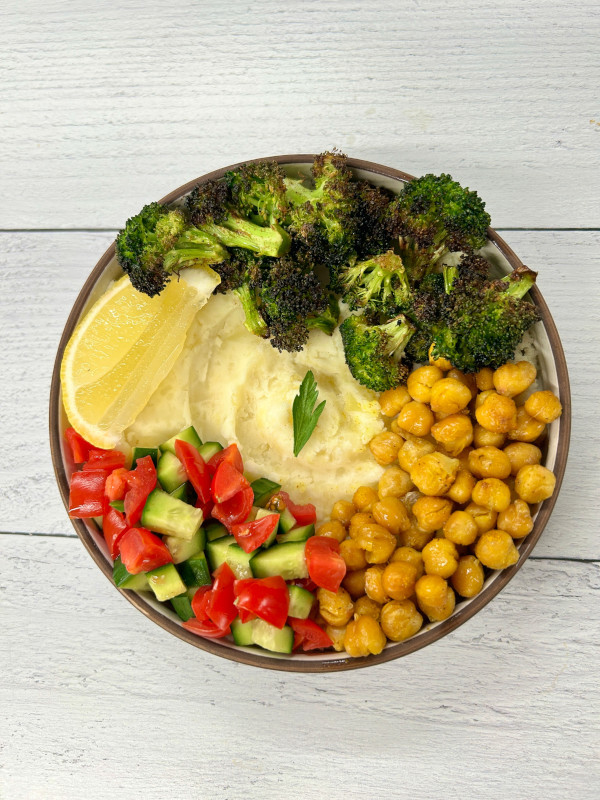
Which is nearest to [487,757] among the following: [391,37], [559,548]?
[559,548]

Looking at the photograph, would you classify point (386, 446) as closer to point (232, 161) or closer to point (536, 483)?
point (536, 483)

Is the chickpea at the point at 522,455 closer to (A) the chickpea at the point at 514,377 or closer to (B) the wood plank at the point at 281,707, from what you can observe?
(A) the chickpea at the point at 514,377

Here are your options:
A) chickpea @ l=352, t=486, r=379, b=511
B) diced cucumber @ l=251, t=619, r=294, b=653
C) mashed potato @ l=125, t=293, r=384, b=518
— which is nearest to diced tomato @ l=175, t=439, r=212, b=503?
mashed potato @ l=125, t=293, r=384, b=518

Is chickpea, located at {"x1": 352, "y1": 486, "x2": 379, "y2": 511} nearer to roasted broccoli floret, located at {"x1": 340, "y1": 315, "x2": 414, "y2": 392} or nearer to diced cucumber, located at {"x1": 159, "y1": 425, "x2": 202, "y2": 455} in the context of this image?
roasted broccoli floret, located at {"x1": 340, "y1": 315, "x2": 414, "y2": 392}

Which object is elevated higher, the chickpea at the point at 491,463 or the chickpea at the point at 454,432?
the chickpea at the point at 454,432

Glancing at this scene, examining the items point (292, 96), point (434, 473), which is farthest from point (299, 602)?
point (292, 96)

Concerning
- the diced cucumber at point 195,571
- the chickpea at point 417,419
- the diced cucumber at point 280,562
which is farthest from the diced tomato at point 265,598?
the chickpea at point 417,419
